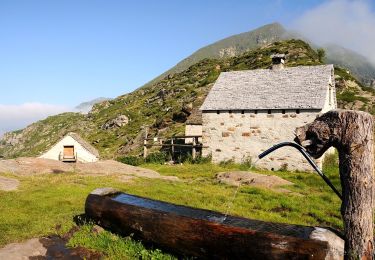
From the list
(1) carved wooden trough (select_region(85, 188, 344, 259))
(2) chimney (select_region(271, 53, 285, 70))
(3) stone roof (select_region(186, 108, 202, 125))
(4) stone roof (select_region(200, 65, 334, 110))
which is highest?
(2) chimney (select_region(271, 53, 285, 70))

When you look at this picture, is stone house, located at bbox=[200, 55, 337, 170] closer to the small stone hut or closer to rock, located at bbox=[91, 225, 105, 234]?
the small stone hut

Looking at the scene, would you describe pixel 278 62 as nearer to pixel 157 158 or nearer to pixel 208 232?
pixel 157 158

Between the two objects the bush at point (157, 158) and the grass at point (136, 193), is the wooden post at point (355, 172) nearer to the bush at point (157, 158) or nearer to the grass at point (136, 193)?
the grass at point (136, 193)

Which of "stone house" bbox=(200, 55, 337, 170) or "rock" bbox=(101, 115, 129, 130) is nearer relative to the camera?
"stone house" bbox=(200, 55, 337, 170)

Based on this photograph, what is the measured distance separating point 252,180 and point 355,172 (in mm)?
12148

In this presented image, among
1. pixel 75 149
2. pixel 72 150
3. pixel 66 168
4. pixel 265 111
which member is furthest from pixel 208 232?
pixel 72 150

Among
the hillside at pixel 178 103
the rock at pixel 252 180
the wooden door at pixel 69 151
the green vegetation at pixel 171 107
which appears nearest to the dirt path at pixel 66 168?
the rock at pixel 252 180

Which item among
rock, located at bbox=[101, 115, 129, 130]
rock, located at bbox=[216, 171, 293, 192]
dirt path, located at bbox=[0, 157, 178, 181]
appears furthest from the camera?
rock, located at bbox=[101, 115, 129, 130]

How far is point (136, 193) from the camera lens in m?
14.7

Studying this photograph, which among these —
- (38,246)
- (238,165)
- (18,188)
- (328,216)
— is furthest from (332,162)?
(38,246)

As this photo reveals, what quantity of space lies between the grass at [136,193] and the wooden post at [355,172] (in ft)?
11.3

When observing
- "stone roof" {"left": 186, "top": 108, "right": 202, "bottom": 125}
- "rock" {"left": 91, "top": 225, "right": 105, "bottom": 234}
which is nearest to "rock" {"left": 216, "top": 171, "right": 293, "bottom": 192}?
"rock" {"left": 91, "top": 225, "right": 105, "bottom": 234}

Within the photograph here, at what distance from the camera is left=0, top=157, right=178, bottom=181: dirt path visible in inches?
826

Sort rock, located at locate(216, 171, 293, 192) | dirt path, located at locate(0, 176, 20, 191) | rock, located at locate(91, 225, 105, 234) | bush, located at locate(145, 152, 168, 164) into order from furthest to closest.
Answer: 1. bush, located at locate(145, 152, 168, 164)
2. rock, located at locate(216, 171, 293, 192)
3. dirt path, located at locate(0, 176, 20, 191)
4. rock, located at locate(91, 225, 105, 234)
